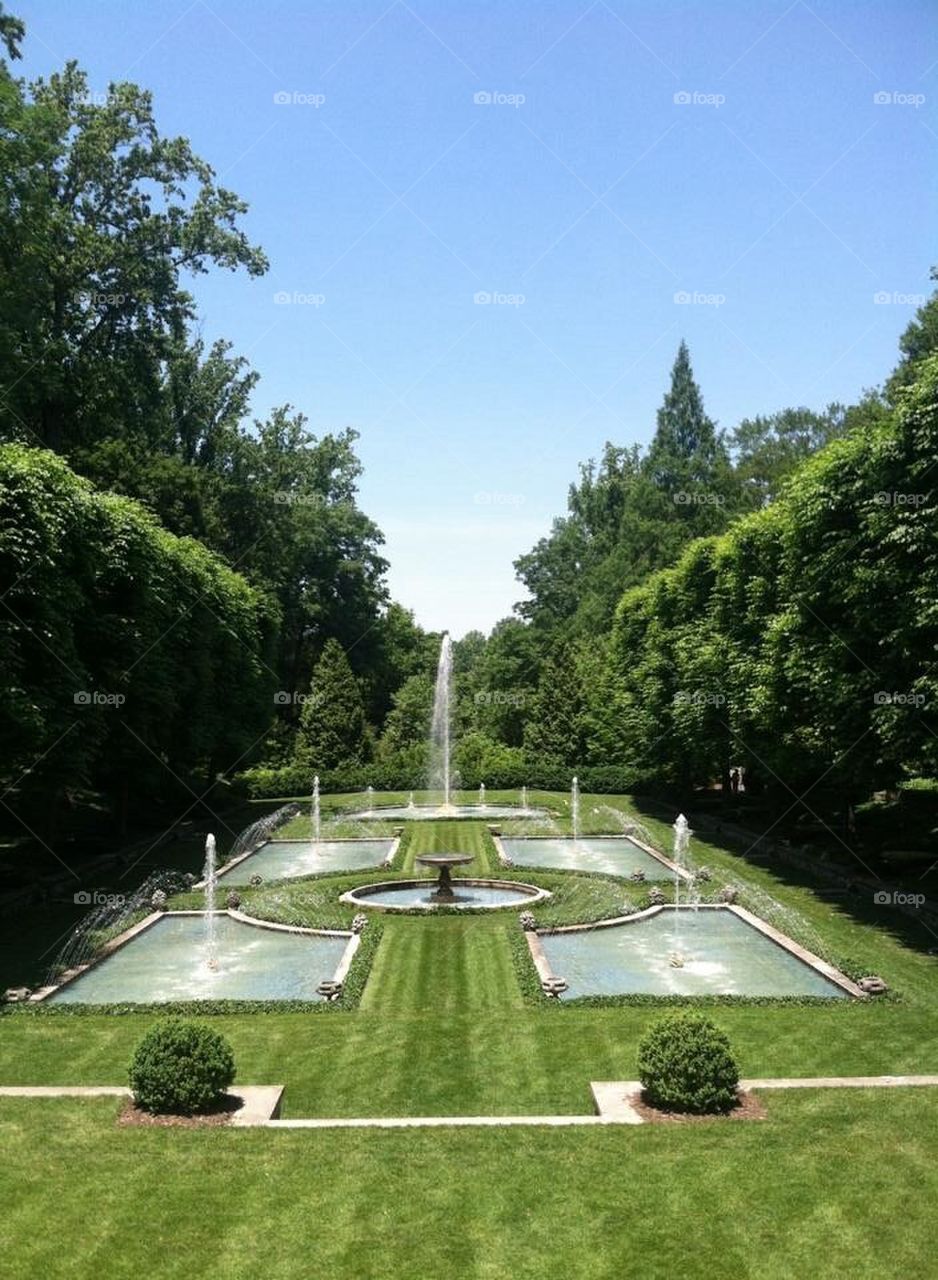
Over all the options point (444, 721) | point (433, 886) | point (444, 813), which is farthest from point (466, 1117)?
point (444, 721)

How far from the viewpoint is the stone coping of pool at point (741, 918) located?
20031mm

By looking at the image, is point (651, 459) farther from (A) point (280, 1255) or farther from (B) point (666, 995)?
(A) point (280, 1255)

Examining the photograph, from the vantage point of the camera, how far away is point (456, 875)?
33.3m

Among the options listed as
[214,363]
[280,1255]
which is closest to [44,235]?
[214,363]

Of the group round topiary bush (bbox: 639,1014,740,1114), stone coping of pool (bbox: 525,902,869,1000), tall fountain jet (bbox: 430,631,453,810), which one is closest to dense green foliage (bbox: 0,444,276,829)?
stone coping of pool (bbox: 525,902,869,1000)

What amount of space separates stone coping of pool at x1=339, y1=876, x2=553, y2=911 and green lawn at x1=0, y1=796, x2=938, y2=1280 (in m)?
9.96

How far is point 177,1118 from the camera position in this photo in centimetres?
1251

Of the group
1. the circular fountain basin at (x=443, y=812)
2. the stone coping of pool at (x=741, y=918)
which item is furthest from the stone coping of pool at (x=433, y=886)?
the circular fountain basin at (x=443, y=812)

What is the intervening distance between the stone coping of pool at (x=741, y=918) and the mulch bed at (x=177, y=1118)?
8120 millimetres

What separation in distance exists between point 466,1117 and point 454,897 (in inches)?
669

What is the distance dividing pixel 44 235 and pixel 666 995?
38.2m

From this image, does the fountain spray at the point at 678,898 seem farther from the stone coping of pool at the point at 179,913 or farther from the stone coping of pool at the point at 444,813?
the stone coping of pool at the point at 444,813

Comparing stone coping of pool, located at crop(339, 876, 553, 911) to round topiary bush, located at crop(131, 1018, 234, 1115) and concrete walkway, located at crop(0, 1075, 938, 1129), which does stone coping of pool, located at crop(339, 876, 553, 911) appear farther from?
round topiary bush, located at crop(131, 1018, 234, 1115)

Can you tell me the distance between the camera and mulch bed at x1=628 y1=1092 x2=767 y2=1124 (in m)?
12.4
